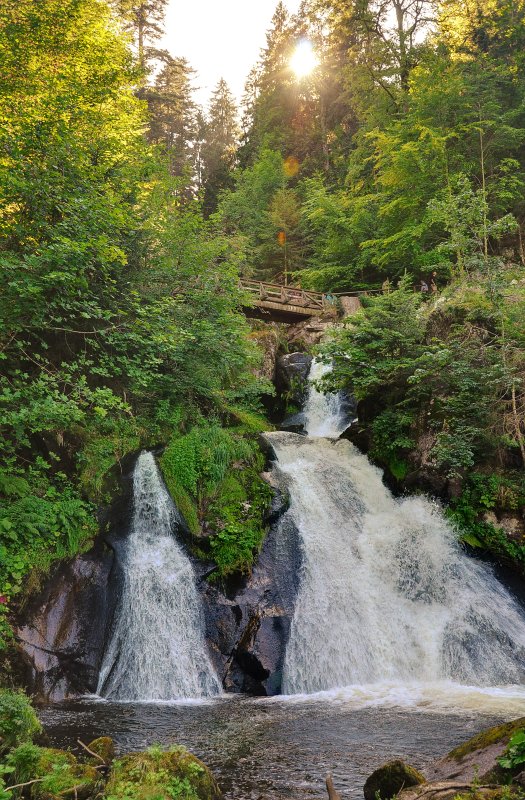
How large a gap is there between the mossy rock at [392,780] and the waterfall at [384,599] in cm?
416

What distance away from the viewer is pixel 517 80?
64.8ft

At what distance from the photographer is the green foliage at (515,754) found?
319cm

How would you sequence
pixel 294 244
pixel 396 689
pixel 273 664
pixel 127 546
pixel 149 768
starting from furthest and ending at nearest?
pixel 294 244
pixel 127 546
pixel 273 664
pixel 396 689
pixel 149 768

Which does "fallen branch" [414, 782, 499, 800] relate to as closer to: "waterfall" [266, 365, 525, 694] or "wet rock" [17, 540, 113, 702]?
"waterfall" [266, 365, 525, 694]

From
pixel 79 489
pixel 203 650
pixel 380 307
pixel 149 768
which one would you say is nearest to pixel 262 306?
pixel 380 307

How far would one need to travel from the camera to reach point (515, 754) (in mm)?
3244

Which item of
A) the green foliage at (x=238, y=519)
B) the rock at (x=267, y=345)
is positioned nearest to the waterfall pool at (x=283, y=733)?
the green foliage at (x=238, y=519)

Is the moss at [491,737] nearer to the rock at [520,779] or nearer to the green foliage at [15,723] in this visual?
the rock at [520,779]

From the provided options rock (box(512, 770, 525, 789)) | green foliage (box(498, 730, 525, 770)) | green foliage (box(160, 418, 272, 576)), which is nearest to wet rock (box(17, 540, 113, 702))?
green foliage (box(160, 418, 272, 576))

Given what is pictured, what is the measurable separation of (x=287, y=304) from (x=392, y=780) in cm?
1914

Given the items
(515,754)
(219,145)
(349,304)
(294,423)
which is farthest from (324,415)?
(219,145)

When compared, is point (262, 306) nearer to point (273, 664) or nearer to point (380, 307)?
point (380, 307)

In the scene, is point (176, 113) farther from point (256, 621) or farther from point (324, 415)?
point (256, 621)

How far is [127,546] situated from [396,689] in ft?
18.1
